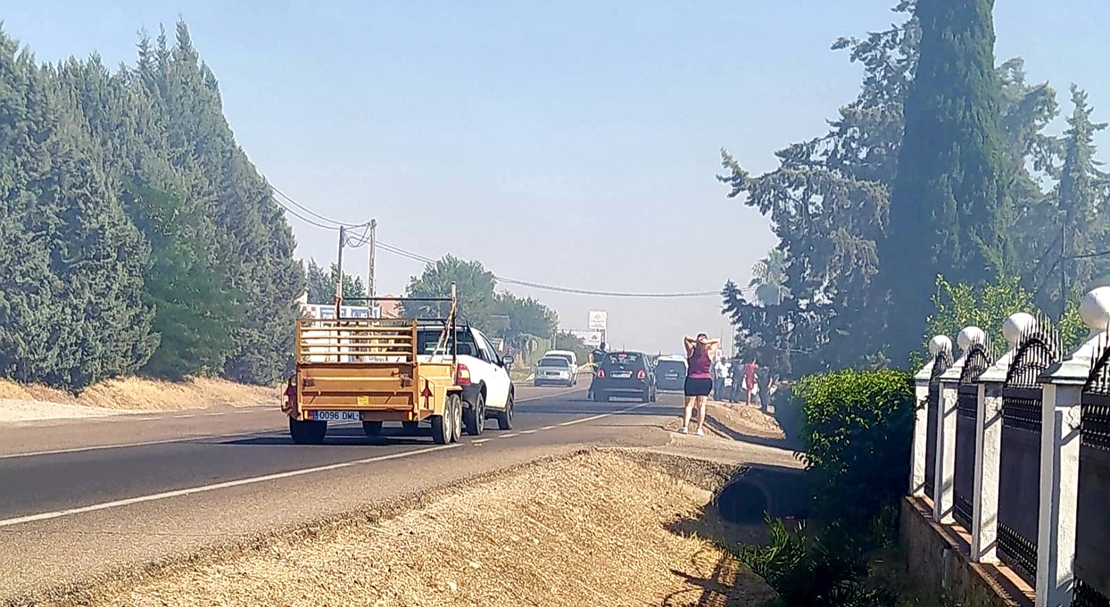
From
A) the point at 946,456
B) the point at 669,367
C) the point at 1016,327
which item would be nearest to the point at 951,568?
the point at 946,456

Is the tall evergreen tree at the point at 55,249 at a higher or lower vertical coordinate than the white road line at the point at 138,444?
higher

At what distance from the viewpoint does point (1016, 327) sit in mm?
8141

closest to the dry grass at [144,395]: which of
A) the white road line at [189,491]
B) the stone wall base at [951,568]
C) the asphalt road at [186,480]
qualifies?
the asphalt road at [186,480]

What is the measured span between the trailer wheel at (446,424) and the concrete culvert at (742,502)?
15.1 feet

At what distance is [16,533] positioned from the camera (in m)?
8.86

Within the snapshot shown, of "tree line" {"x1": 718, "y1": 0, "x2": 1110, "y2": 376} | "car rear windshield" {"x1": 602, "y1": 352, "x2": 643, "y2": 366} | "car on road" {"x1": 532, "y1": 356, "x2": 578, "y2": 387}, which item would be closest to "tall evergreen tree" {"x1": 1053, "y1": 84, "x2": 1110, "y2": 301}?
"tree line" {"x1": 718, "y1": 0, "x2": 1110, "y2": 376}

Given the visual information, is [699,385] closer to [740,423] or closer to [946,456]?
[946,456]

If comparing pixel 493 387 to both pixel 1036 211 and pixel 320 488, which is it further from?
pixel 1036 211

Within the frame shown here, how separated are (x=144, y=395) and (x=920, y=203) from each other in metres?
26.0

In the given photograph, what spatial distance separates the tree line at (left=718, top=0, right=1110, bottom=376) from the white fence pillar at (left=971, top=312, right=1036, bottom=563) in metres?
23.4

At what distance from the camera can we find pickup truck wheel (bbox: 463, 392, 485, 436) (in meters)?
21.6

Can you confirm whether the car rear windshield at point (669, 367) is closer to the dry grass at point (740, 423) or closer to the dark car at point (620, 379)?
the dark car at point (620, 379)

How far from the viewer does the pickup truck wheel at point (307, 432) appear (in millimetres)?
18938

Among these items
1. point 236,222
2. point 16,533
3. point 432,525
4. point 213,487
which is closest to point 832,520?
point 432,525
